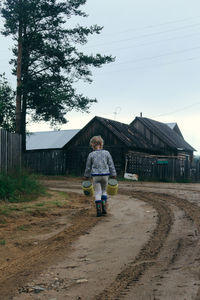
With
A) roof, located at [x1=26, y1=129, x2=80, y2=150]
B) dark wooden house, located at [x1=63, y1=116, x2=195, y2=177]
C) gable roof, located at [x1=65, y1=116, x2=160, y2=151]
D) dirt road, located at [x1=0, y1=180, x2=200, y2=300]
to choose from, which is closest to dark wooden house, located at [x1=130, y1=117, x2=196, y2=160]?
dark wooden house, located at [x1=63, y1=116, x2=195, y2=177]

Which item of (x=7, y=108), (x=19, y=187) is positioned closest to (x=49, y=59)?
(x=7, y=108)

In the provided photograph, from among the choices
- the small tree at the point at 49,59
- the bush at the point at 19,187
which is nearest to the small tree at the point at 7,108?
the small tree at the point at 49,59

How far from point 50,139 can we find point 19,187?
97.7ft

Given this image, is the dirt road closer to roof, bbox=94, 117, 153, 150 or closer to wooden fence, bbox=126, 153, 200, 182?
wooden fence, bbox=126, 153, 200, 182

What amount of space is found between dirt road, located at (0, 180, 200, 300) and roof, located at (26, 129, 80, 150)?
32.3m

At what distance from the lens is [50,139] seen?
41.2 m

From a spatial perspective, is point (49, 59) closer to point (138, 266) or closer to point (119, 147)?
point (119, 147)

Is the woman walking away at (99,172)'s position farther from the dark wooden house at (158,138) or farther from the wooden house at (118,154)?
the dark wooden house at (158,138)

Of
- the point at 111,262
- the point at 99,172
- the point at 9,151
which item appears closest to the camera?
the point at 111,262

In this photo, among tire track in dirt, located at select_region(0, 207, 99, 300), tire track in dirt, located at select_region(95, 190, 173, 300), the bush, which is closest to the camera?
tire track in dirt, located at select_region(95, 190, 173, 300)

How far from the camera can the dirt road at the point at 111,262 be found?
333 cm

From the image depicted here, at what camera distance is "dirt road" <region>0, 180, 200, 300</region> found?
333 cm

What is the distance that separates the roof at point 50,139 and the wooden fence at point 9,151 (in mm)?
23365

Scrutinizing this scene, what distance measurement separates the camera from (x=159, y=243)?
5137 millimetres
